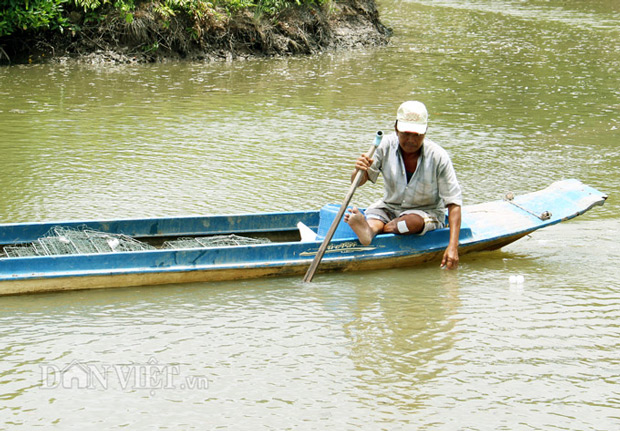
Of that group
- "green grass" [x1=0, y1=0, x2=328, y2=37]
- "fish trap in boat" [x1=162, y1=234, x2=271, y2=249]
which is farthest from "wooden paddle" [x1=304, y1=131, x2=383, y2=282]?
"green grass" [x1=0, y1=0, x2=328, y2=37]

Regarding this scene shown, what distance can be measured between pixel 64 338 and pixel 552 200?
3.92 m

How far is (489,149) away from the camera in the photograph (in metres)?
9.33

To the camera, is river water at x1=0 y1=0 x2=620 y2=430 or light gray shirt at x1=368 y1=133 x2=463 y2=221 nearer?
river water at x1=0 y1=0 x2=620 y2=430

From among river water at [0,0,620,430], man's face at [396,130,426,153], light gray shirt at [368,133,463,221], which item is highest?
man's face at [396,130,426,153]

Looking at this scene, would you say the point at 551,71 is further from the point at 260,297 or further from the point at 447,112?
the point at 260,297

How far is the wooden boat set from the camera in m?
5.35

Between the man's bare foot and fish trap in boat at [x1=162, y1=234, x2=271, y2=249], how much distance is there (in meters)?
0.84

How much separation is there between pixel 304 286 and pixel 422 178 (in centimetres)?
116

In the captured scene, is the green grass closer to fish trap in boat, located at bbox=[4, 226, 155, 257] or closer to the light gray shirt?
fish trap in boat, located at bbox=[4, 226, 155, 257]

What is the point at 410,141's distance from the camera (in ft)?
18.3

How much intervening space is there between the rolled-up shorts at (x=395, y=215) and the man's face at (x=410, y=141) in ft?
1.63

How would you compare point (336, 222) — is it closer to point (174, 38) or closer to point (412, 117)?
point (412, 117)

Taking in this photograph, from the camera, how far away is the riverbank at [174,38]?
1434 cm

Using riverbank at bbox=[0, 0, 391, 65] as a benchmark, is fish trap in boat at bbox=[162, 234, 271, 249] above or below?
below
